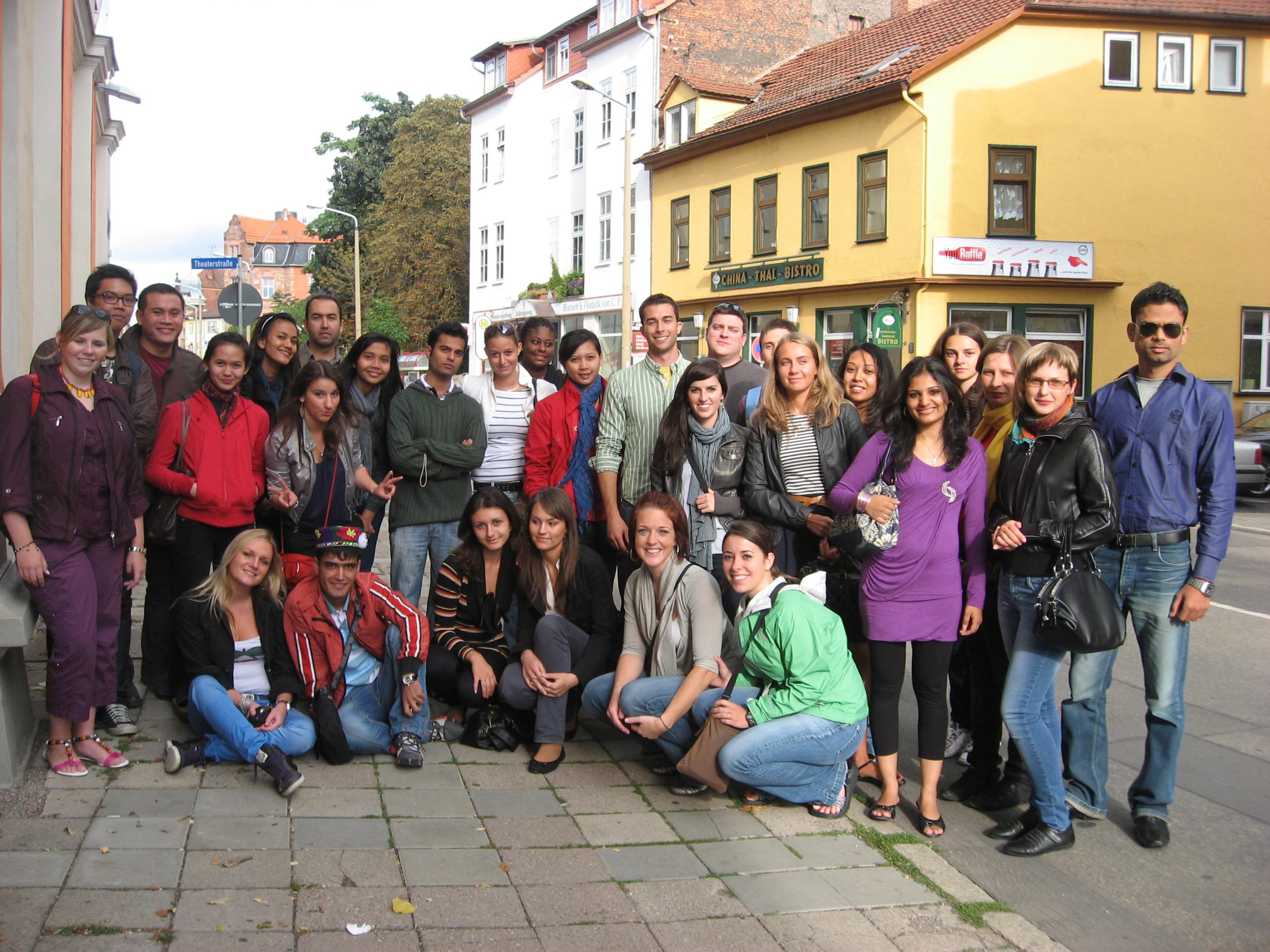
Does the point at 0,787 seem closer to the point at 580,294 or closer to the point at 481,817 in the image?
the point at 481,817

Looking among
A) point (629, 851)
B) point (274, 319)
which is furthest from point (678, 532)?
point (274, 319)

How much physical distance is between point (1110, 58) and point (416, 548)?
23541 millimetres

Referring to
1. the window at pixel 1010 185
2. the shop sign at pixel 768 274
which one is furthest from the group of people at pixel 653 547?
the shop sign at pixel 768 274

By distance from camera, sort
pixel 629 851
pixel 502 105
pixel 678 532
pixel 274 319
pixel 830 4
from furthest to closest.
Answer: pixel 502 105
pixel 830 4
pixel 274 319
pixel 678 532
pixel 629 851

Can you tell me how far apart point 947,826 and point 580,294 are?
33.4m

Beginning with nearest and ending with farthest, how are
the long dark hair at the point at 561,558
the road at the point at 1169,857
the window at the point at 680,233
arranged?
the road at the point at 1169,857
the long dark hair at the point at 561,558
the window at the point at 680,233

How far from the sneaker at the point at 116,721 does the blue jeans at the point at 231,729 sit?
17.2 inches

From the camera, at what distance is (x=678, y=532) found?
5.08 meters

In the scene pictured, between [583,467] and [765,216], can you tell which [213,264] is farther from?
[765,216]

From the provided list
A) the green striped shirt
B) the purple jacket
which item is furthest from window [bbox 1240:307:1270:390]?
the purple jacket

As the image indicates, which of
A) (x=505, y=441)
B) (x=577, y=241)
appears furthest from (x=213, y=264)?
(x=577, y=241)

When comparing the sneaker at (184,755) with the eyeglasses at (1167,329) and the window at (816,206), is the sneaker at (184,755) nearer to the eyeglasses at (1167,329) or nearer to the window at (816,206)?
the eyeglasses at (1167,329)

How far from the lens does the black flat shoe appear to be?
442 cm

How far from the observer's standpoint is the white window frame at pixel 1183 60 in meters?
24.3
